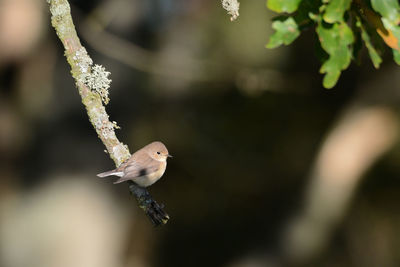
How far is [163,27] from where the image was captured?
9.33 meters

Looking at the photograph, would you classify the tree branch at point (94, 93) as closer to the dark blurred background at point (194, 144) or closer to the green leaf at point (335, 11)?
the green leaf at point (335, 11)

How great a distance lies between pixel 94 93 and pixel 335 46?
99 cm

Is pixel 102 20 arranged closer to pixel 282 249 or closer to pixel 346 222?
pixel 282 249

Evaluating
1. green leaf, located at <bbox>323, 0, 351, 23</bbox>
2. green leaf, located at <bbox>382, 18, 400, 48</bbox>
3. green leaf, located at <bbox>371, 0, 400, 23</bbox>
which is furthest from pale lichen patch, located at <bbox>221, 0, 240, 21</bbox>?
green leaf, located at <bbox>382, 18, 400, 48</bbox>

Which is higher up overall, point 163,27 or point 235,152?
point 163,27

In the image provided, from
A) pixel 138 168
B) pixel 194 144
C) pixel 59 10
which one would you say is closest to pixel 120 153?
pixel 138 168

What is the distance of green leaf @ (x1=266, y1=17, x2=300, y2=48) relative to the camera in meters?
2.54

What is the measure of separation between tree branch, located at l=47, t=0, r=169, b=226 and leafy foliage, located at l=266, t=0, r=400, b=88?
0.75 meters

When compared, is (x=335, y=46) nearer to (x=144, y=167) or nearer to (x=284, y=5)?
(x=284, y=5)

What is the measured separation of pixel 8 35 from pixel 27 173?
1.77m

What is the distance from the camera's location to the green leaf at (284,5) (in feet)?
7.98

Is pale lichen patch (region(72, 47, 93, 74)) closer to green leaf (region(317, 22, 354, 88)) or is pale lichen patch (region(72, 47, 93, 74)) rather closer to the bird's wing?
the bird's wing

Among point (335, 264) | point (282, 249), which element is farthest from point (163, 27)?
point (335, 264)

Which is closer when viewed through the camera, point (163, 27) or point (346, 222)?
point (163, 27)
